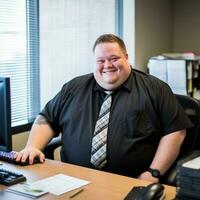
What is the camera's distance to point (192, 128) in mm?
2189

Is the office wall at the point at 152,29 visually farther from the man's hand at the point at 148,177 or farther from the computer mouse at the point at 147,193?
the computer mouse at the point at 147,193

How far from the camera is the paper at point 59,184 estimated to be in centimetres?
156

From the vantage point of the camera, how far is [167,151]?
6.80ft

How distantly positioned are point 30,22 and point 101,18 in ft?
2.89

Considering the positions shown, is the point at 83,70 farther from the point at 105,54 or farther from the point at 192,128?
the point at 192,128

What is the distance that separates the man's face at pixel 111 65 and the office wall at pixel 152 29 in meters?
1.50

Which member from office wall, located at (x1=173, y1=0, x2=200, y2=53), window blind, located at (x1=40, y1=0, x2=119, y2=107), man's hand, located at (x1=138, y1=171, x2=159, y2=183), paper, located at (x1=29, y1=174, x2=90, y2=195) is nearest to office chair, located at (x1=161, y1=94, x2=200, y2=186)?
man's hand, located at (x1=138, y1=171, x2=159, y2=183)

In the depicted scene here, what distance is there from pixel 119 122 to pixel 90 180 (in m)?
0.51

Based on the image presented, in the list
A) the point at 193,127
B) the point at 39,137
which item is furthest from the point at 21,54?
the point at 193,127

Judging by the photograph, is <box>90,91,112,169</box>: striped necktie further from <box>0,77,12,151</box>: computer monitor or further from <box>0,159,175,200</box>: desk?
<box>0,77,12,151</box>: computer monitor

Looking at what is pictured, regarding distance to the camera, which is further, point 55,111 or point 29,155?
point 55,111

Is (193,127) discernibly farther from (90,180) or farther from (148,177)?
(90,180)

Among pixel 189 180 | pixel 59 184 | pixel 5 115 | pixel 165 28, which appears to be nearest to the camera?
pixel 189 180

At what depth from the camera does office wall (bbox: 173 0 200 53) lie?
417cm
